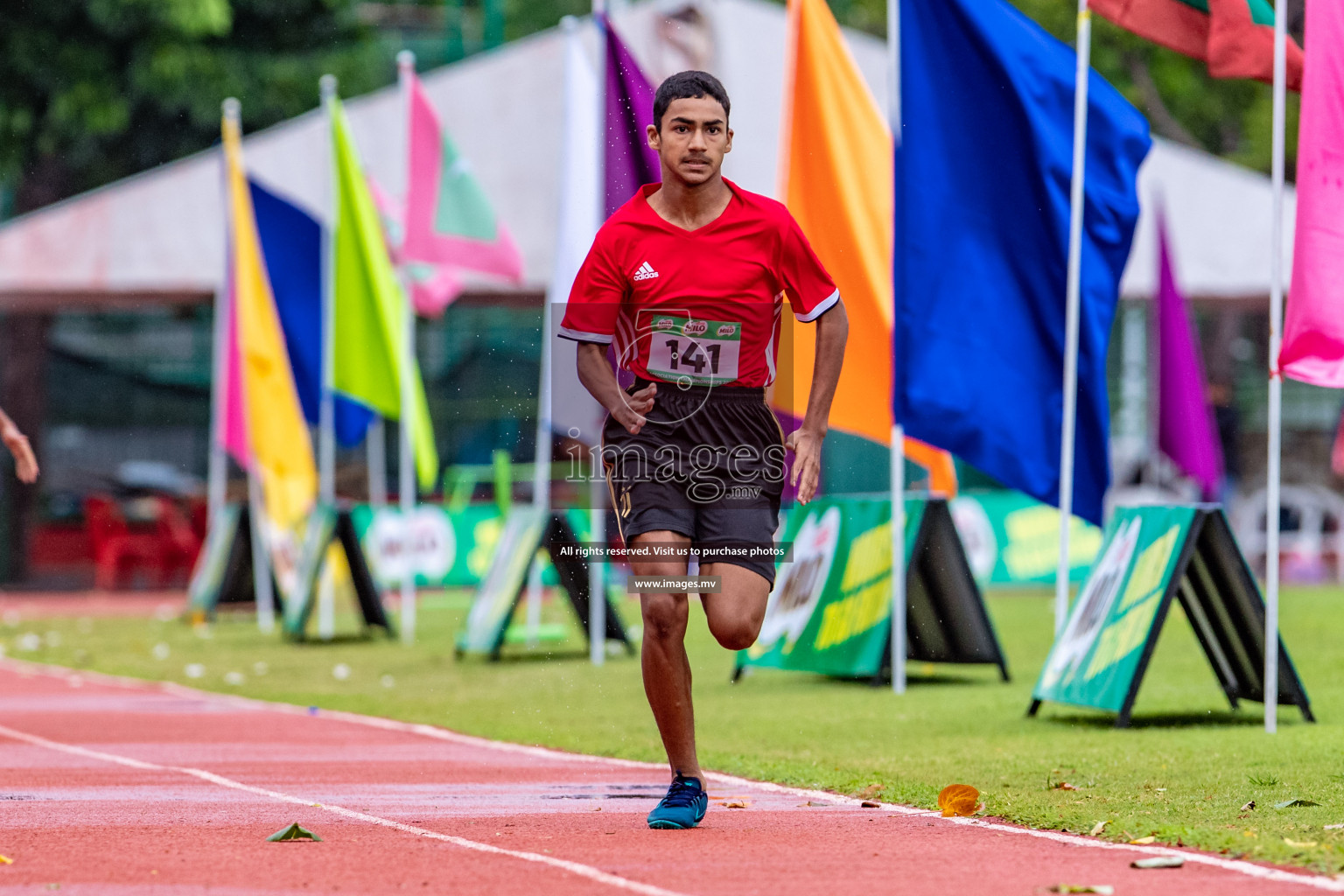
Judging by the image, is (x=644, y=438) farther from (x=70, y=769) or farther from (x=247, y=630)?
(x=247, y=630)

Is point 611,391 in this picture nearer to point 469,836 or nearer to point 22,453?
point 469,836

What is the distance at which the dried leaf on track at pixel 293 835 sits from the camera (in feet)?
18.9

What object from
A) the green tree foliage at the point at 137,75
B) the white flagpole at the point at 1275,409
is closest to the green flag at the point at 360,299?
the white flagpole at the point at 1275,409

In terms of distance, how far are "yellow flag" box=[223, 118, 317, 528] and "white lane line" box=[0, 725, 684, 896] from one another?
903cm

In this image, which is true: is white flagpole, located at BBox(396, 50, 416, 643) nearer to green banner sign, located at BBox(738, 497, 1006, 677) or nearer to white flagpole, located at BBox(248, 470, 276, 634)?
white flagpole, located at BBox(248, 470, 276, 634)

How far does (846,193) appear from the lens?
11.7 metres

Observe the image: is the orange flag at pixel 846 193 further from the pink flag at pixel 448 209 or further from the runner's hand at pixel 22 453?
the pink flag at pixel 448 209

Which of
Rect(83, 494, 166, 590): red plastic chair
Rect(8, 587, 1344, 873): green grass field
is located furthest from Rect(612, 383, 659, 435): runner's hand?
Rect(83, 494, 166, 590): red plastic chair

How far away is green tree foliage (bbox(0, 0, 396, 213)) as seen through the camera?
92.8ft

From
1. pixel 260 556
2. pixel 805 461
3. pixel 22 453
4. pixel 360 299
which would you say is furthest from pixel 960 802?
pixel 260 556

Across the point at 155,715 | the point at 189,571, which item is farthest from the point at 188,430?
the point at 155,715

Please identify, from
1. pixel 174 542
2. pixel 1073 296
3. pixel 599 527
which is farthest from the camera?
pixel 174 542

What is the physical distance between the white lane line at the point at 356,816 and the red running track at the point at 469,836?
2 cm

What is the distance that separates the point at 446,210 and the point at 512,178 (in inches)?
273
